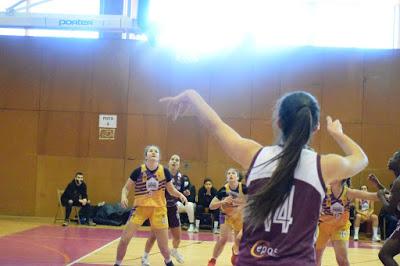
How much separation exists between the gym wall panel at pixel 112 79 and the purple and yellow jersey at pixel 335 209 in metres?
10.1

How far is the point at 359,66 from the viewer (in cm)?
1611

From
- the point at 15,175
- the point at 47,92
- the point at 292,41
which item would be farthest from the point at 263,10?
the point at 15,175

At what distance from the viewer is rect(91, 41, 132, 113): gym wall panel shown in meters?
16.5

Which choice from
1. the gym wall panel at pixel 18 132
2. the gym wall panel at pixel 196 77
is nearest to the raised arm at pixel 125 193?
the gym wall panel at pixel 196 77

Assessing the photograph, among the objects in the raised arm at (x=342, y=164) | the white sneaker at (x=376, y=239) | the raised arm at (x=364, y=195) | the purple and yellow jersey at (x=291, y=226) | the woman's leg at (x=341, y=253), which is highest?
the raised arm at (x=342, y=164)

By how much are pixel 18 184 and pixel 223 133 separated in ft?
50.0

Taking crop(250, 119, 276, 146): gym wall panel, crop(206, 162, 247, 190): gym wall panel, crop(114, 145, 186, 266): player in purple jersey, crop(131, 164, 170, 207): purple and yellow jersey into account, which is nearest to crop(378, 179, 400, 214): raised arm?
crop(114, 145, 186, 266): player in purple jersey

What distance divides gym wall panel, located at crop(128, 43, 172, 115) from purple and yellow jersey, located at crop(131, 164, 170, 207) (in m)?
8.18

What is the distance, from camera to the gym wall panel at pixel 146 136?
16375mm

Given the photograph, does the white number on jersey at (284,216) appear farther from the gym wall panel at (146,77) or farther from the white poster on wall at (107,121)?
the white poster on wall at (107,121)

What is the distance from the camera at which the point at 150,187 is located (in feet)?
27.3

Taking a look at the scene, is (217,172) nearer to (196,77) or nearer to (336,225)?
(196,77)

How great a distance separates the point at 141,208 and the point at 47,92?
9.53 meters

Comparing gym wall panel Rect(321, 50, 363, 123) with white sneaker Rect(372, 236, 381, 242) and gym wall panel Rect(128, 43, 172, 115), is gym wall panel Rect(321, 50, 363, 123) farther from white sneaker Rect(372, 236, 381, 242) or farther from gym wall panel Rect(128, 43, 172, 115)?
gym wall panel Rect(128, 43, 172, 115)
